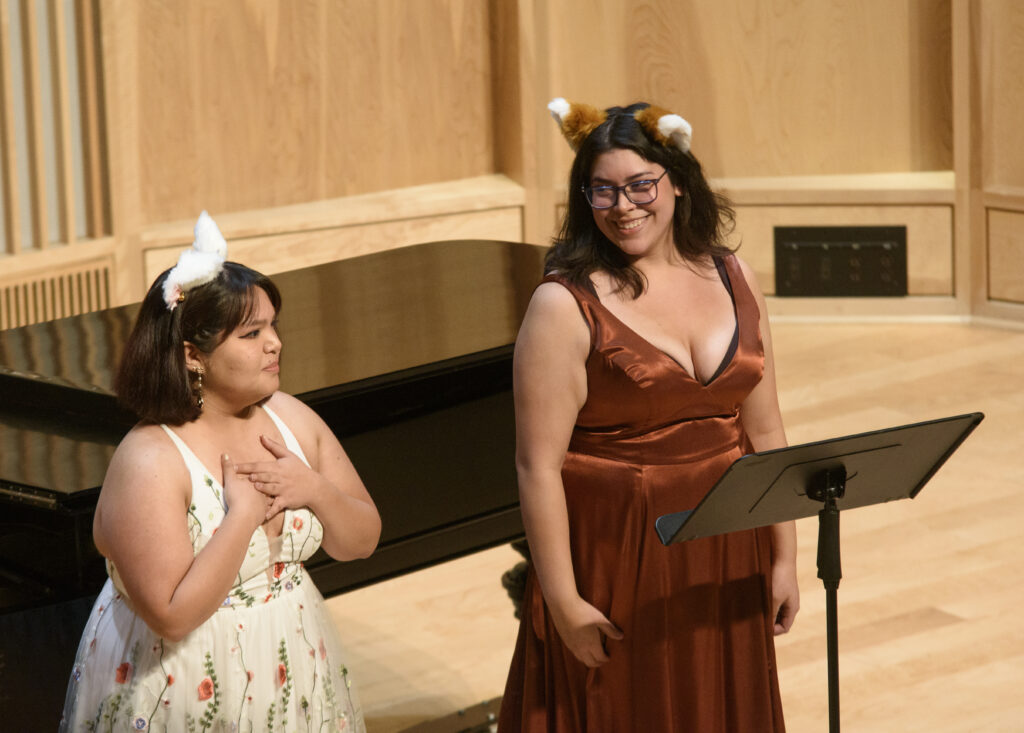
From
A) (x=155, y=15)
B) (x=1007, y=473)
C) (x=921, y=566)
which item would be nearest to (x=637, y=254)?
(x=921, y=566)

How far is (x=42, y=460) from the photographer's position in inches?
94.8

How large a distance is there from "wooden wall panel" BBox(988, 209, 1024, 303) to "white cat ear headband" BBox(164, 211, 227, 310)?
15.2 feet

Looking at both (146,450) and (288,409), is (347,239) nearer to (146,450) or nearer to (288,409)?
(288,409)

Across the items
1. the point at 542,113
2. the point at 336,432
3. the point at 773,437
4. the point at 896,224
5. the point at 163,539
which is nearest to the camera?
the point at 163,539

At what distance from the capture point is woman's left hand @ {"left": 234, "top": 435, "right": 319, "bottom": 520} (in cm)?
197

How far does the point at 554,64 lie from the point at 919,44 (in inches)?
58.7

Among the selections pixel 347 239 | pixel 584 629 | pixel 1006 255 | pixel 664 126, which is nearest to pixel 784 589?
pixel 584 629

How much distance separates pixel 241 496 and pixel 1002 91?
4808 millimetres

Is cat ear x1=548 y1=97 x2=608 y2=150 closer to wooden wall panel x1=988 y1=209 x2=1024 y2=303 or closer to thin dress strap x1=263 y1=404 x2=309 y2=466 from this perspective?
thin dress strap x1=263 y1=404 x2=309 y2=466

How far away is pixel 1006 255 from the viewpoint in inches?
238

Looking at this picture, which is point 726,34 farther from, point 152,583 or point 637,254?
point 152,583

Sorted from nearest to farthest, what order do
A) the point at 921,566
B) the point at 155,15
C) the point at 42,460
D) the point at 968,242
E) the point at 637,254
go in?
the point at 637,254
the point at 42,460
the point at 921,566
the point at 155,15
the point at 968,242

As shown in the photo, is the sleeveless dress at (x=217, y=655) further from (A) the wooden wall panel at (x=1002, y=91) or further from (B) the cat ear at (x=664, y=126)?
(A) the wooden wall panel at (x=1002, y=91)

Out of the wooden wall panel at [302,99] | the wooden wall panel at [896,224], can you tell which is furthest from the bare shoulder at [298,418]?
the wooden wall panel at [896,224]
